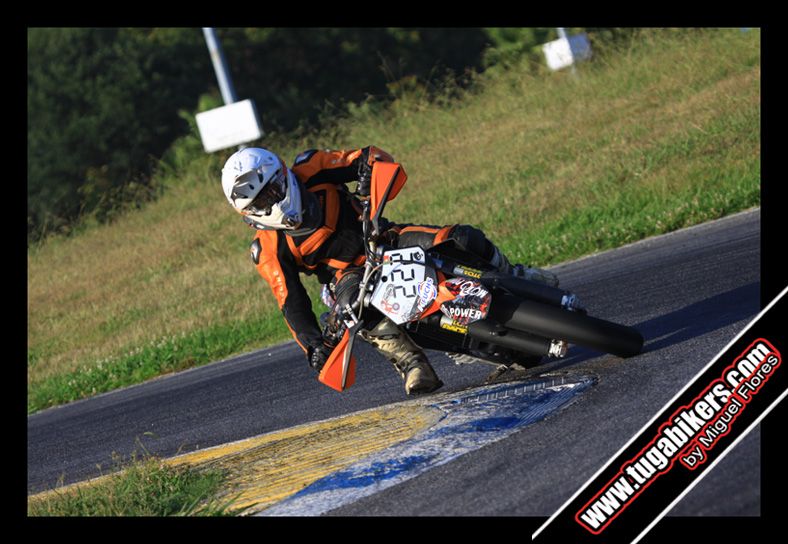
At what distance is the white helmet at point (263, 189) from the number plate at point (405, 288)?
0.79 metres

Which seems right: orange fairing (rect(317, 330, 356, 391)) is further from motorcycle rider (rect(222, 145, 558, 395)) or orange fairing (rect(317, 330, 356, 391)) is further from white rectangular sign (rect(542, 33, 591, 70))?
white rectangular sign (rect(542, 33, 591, 70))

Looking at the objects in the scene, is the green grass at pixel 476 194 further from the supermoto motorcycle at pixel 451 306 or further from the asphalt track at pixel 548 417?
the supermoto motorcycle at pixel 451 306

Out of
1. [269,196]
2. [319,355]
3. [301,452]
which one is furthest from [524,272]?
[301,452]

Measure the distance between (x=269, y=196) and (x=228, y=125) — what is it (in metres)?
14.8

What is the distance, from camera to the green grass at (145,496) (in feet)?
19.7

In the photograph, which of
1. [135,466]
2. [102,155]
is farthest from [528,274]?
[102,155]

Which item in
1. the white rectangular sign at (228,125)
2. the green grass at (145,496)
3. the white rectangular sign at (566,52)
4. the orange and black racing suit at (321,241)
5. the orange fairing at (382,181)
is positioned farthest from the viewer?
the white rectangular sign at (566,52)

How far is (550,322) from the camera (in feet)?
19.8

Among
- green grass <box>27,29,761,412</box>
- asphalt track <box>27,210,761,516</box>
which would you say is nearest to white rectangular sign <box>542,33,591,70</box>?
green grass <box>27,29,761,412</box>

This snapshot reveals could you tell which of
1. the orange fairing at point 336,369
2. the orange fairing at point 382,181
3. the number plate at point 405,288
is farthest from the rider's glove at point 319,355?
the orange fairing at point 382,181

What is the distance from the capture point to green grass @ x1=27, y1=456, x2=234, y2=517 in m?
6.00
